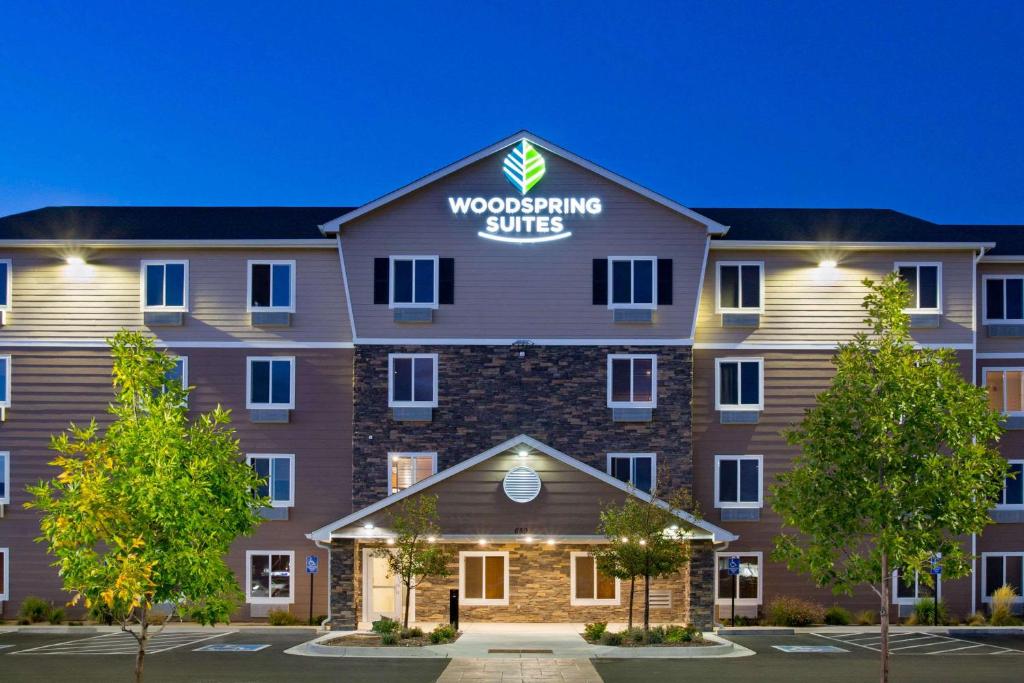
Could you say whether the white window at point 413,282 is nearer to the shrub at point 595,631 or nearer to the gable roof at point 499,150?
the gable roof at point 499,150

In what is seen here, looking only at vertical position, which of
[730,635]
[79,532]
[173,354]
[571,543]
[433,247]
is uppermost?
[433,247]

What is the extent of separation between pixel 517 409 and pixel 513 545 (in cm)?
409

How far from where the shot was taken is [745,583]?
32250 mm

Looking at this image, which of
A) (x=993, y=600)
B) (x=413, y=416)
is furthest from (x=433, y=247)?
(x=993, y=600)

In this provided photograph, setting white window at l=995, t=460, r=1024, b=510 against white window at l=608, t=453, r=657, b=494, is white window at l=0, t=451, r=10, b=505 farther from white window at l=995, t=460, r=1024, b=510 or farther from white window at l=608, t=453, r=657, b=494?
white window at l=995, t=460, r=1024, b=510

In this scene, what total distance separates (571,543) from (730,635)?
17.0ft

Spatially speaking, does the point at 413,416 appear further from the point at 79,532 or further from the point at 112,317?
the point at 79,532

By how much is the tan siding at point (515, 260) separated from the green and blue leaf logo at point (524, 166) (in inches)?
11.1

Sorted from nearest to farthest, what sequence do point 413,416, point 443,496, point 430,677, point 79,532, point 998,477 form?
point 79,532
point 998,477
point 430,677
point 443,496
point 413,416

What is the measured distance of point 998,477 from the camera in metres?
20.1

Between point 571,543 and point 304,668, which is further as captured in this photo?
point 571,543

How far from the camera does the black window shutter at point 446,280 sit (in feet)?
105

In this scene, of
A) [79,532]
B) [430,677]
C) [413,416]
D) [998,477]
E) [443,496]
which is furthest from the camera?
[413,416]

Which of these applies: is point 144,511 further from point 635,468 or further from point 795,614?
point 795,614
